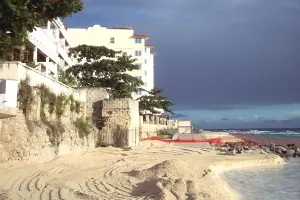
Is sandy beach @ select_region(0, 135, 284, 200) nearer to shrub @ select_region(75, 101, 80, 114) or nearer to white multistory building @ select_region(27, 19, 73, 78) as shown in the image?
shrub @ select_region(75, 101, 80, 114)

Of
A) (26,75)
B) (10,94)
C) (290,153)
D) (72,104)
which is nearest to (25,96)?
(26,75)

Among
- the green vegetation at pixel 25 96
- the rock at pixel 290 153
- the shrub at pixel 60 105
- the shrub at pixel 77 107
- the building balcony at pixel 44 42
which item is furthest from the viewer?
the rock at pixel 290 153

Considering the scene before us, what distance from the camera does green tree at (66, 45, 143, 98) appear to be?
31.9 meters

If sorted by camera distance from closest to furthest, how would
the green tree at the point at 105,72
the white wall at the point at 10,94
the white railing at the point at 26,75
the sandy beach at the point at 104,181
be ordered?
1. the sandy beach at the point at 104,181
2. the white wall at the point at 10,94
3. the white railing at the point at 26,75
4. the green tree at the point at 105,72

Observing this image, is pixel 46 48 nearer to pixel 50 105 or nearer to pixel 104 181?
pixel 50 105

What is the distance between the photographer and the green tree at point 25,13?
12.1 metres

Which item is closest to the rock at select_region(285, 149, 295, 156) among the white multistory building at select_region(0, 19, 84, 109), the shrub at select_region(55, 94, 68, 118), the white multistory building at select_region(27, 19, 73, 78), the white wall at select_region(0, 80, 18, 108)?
the white multistory building at select_region(0, 19, 84, 109)

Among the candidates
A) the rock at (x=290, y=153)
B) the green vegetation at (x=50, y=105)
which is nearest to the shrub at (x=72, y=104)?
the green vegetation at (x=50, y=105)

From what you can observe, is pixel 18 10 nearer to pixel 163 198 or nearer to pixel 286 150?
pixel 163 198

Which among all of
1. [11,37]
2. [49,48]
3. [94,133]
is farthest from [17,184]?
[49,48]

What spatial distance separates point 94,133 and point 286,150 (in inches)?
668

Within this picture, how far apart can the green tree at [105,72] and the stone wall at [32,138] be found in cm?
1157

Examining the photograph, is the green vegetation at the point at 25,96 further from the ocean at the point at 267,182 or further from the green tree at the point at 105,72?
the green tree at the point at 105,72

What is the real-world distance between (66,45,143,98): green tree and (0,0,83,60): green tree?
55.6ft
